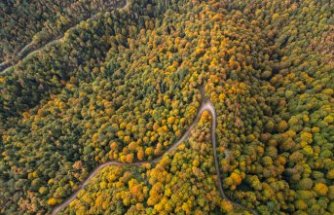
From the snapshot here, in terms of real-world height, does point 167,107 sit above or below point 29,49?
below

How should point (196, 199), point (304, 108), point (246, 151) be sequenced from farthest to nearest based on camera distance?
point (304, 108)
point (246, 151)
point (196, 199)

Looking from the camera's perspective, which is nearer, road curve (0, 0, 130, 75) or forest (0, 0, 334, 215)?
forest (0, 0, 334, 215)

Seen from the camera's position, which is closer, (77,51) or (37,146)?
(37,146)

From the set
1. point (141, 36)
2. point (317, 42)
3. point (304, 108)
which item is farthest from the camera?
point (141, 36)

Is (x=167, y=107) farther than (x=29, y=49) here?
No

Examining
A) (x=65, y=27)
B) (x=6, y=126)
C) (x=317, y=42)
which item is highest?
(x=65, y=27)

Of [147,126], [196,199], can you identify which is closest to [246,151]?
[196,199]

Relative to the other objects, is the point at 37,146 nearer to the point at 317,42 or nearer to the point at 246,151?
the point at 246,151

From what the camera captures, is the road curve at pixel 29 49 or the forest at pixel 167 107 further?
the road curve at pixel 29 49
